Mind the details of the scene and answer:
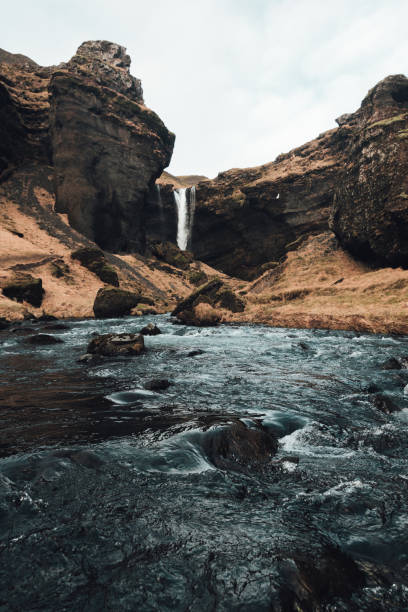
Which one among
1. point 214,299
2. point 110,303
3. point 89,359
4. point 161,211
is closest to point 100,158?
point 161,211

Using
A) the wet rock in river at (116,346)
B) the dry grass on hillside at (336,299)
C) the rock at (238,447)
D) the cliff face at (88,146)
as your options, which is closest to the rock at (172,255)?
the cliff face at (88,146)

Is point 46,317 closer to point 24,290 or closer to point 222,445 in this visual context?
point 24,290

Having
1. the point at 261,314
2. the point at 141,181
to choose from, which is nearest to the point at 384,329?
the point at 261,314

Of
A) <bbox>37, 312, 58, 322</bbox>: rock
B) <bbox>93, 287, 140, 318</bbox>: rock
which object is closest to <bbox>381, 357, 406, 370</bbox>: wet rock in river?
<bbox>93, 287, 140, 318</bbox>: rock

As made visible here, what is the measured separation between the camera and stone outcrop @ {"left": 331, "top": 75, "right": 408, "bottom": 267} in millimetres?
28016

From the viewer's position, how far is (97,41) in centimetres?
8875

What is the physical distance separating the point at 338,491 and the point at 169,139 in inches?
3466

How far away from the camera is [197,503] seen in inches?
137

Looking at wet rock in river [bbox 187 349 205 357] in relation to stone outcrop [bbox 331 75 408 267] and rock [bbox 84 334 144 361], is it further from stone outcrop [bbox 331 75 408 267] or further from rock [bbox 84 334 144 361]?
stone outcrop [bbox 331 75 408 267]

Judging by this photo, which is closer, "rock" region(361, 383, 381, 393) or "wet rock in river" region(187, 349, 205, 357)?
"rock" region(361, 383, 381, 393)

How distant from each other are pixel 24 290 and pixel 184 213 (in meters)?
48.6

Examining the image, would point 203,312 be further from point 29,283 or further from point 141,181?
point 141,181

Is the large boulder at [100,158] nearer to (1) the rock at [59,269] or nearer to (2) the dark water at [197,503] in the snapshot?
(1) the rock at [59,269]

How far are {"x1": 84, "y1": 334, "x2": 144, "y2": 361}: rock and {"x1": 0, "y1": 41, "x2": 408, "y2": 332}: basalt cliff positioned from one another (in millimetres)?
13917
